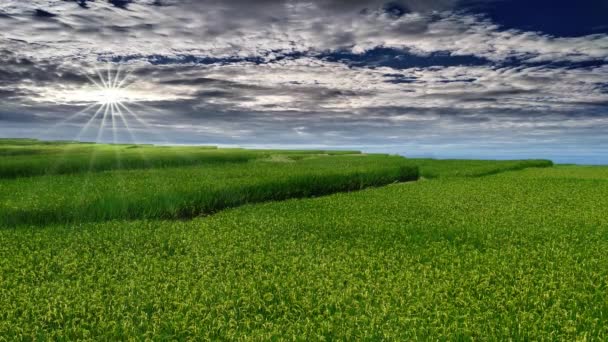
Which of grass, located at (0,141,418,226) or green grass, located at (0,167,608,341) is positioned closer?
green grass, located at (0,167,608,341)

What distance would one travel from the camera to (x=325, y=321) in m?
6.04

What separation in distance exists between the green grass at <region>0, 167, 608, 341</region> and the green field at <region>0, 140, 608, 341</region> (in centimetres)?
3

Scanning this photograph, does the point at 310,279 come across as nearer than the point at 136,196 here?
Yes

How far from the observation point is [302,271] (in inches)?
329

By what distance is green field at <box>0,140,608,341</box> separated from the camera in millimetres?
6078

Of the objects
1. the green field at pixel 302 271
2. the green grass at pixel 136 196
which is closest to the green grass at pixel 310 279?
the green field at pixel 302 271

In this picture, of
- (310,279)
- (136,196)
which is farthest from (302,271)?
(136,196)

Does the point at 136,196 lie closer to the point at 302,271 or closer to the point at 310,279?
the point at 302,271

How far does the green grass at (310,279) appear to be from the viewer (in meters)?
6.05

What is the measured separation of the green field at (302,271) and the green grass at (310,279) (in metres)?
0.03

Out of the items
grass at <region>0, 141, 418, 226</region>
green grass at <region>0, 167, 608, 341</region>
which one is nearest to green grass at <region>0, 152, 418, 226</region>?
grass at <region>0, 141, 418, 226</region>

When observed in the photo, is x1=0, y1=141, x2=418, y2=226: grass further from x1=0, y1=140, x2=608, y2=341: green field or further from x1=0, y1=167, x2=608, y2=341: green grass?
x1=0, y1=167, x2=608, y2=341: green grass

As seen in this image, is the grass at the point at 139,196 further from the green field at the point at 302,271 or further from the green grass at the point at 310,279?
the green grass at the point at 310,279

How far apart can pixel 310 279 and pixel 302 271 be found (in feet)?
1.88
